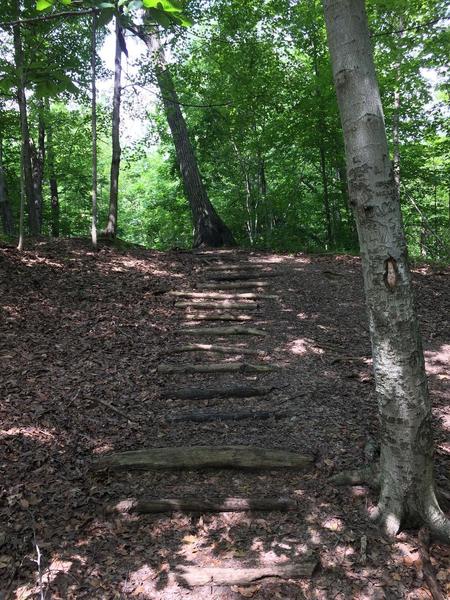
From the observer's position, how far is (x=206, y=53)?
35.9 ft

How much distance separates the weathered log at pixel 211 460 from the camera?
3627 millimetres

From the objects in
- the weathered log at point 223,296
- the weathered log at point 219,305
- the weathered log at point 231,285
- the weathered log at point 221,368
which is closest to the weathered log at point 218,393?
the weathered log at point 221,368

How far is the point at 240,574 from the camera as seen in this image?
8.91ft

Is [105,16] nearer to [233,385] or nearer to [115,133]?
[233,385]

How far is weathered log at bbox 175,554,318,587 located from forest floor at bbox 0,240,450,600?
1.6 inches

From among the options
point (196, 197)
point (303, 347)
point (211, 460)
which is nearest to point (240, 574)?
point (211, 460)

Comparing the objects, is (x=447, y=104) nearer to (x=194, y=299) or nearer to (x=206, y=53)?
(x=206, y=53)

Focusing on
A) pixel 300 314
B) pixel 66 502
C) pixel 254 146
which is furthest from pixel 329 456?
pixel 254 146

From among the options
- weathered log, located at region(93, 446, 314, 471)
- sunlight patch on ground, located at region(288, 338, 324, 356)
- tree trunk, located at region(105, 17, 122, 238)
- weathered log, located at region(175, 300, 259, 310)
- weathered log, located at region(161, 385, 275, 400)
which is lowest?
weathered log, located at region(93, 446, 314, 471)

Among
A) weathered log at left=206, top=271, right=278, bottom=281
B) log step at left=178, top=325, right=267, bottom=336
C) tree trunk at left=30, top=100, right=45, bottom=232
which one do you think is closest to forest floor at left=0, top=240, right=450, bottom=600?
log step at left=178, top=325, right=267, bottom=336

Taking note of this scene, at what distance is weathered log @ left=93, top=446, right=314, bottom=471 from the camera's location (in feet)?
11.9

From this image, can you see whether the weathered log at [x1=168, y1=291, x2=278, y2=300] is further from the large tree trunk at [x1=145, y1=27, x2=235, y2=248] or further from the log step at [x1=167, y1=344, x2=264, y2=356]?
the large tree trunk at [x1=145, y1=27, x2=235, y2=248]

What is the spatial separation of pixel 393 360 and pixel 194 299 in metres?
4.97

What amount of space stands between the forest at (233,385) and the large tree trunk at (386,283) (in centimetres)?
1
